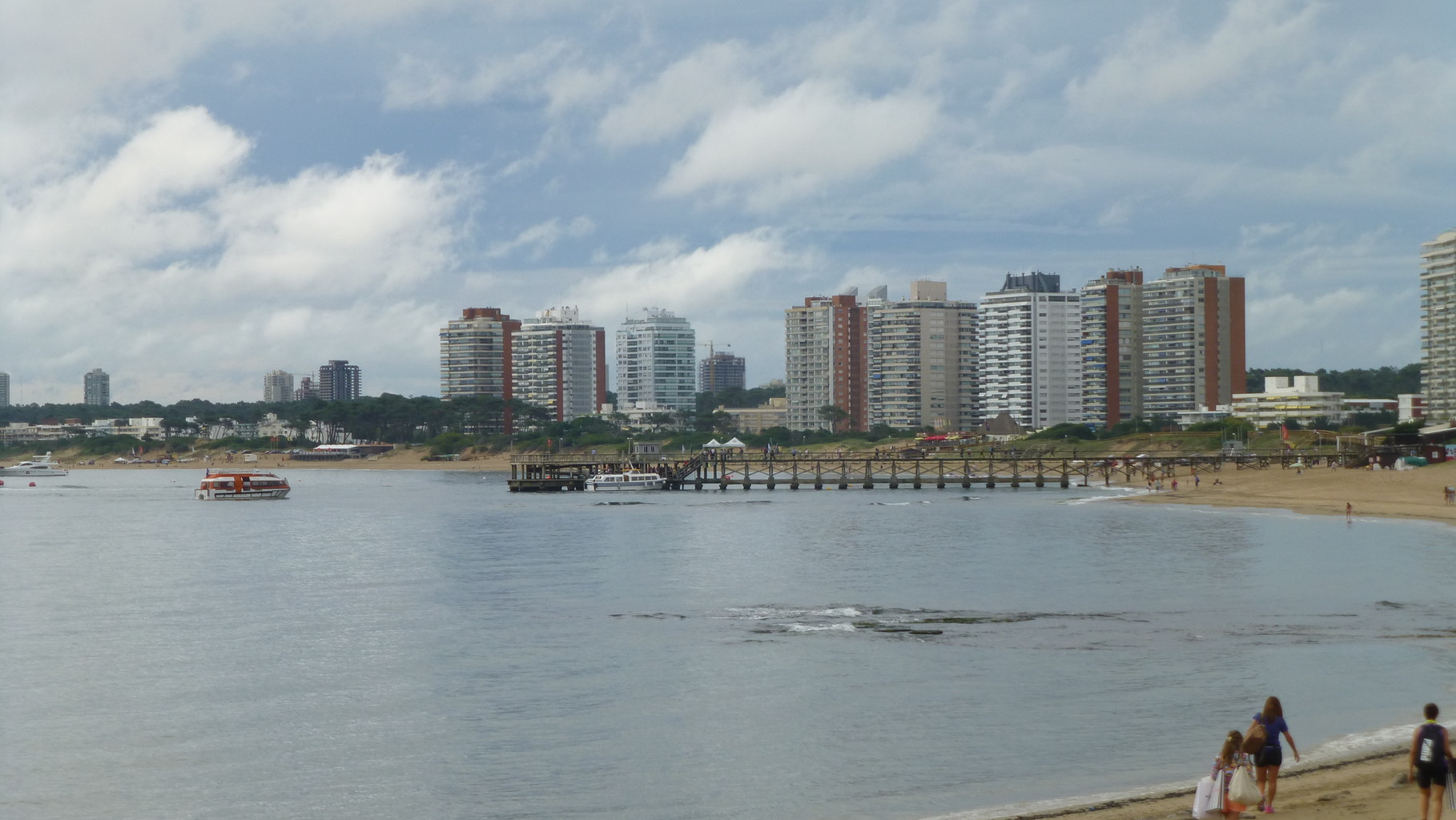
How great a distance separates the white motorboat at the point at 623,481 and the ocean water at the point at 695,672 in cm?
7129

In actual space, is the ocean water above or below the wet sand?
below

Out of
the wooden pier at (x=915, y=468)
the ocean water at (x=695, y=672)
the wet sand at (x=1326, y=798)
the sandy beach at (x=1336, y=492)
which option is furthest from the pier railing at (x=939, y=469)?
the wet sand at (x=1326, y=798)

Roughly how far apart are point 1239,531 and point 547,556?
41290 mm

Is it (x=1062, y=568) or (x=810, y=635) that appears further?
(x=1062, y=568)

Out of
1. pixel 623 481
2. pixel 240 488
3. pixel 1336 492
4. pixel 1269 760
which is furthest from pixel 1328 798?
pixel 240 488

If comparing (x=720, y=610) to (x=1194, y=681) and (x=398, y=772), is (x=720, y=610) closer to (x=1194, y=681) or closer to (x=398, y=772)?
(x=1194, y=681)

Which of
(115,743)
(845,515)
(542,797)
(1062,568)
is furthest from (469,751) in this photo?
(845,515)

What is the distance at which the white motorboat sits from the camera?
486 ft

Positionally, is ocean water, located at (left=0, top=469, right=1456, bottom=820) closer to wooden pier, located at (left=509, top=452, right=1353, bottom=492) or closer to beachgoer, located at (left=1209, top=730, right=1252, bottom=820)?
beachgoer, located at (left=1209, top=730, right=1252, bottom=820)

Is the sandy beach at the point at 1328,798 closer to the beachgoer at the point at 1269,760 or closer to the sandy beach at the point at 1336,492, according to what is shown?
the beachgoer at the point at 1269,760

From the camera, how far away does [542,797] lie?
2459 cm

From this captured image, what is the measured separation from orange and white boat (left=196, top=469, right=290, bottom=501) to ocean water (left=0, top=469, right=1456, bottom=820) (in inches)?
2736

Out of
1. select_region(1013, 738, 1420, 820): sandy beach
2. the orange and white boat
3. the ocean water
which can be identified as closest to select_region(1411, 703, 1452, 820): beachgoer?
select_region(1013, 738, 1420, 820): sandy beach

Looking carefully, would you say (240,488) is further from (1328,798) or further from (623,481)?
(1328,798)
